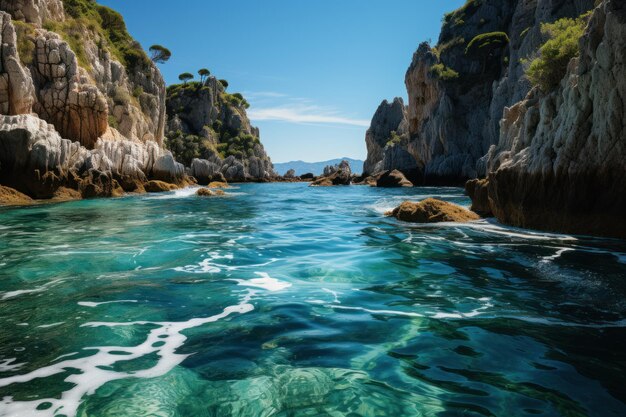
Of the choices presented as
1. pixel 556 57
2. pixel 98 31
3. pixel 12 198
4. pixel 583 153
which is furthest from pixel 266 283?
pixel 98 31

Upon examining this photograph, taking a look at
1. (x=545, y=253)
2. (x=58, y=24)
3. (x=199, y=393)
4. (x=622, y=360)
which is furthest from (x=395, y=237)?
(x=58, y=24)

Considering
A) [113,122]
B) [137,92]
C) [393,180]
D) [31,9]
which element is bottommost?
[393,180]

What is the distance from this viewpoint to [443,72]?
241 ft

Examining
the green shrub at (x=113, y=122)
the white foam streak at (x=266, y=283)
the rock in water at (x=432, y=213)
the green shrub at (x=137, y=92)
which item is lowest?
the white foam streak at (x=266, y=283)

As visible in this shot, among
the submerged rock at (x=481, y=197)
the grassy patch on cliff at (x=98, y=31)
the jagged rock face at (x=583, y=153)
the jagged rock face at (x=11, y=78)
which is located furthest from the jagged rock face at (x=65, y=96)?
the jagged rock face at (x=583, y=153)

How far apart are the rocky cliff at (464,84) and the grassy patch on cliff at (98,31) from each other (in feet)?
164

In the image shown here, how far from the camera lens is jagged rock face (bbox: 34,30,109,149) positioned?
3678cm

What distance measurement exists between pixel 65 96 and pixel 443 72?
59.8m

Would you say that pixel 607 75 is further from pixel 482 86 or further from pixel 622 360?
pixel 482 86

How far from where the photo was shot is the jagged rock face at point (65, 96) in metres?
36.8

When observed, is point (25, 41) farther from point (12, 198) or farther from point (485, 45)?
point (485, 45)

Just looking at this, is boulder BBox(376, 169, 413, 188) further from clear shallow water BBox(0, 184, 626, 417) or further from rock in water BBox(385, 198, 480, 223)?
clear shallow water BBox(0, 184, 626, 417)

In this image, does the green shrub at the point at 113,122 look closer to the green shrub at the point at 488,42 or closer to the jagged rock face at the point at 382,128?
the green shrub at the point at 488,42

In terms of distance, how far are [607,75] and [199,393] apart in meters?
14.0
